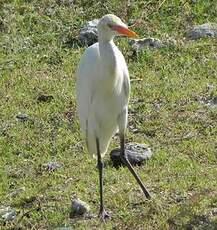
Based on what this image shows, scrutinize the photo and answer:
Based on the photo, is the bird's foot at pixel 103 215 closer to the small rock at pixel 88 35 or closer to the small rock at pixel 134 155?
the small rock at pixel 134 155

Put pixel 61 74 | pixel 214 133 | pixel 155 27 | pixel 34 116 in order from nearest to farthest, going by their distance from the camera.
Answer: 1. pixel 214 133
2. pixel 34 116
3. pixel 61 74
4. pixel 155 27

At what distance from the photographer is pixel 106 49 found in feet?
22.9

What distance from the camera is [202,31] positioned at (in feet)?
35.7

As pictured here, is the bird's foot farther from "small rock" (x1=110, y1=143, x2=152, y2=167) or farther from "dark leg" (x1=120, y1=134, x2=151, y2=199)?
"small rock" (x1=110, y1=143, x2=152, y2=167)

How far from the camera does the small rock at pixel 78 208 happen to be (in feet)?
22.9

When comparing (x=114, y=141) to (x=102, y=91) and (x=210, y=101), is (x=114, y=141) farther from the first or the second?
(x=102, y=91)

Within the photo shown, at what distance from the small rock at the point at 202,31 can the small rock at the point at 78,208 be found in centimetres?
430

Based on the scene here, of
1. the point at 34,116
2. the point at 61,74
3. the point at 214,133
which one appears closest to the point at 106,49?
the point at 214,133

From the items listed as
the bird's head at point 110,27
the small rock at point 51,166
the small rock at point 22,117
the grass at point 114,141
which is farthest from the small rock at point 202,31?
the bird's head at point 110,27

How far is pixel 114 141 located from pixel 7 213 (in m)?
1.79

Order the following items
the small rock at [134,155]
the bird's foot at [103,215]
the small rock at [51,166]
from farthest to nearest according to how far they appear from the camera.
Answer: the small rock at [51,166] < the small rock at [134,155] < the bird's foot at [103,215]

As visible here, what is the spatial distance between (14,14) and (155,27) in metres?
1.99

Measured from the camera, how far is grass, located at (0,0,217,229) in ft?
23.0

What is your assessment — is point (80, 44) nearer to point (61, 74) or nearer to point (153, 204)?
point (61, 74)
